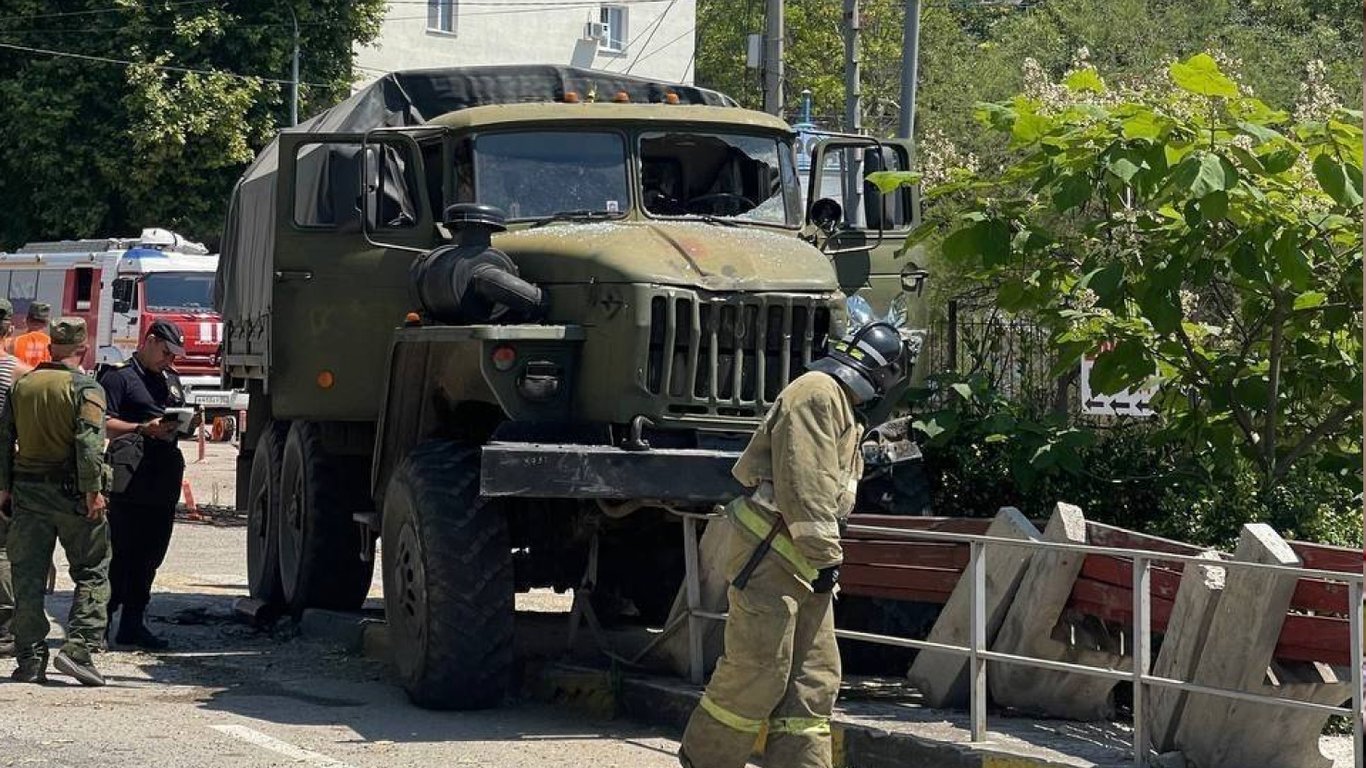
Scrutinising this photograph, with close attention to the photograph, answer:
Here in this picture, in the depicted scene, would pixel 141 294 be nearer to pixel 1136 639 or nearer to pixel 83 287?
pixel 83 287

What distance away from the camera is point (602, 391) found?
34.1 feet

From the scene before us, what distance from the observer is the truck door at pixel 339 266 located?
461 inches

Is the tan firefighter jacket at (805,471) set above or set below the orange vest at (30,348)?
below

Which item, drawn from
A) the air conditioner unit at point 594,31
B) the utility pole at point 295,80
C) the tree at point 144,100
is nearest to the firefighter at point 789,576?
the utility pole at point 295,80

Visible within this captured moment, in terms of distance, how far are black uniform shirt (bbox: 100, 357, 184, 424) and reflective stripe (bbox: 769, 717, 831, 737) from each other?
573 centimetres

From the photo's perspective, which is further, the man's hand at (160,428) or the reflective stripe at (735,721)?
the man's hand at (160,428)

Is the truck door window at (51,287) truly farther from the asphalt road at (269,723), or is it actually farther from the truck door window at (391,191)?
the truck door window at (391,191)

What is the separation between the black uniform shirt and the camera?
41.3 feet

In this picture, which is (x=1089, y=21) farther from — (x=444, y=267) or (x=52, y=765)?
(x=52, y=765)

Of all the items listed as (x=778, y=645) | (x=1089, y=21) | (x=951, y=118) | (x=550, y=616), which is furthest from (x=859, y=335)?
(x=1089, y=21)

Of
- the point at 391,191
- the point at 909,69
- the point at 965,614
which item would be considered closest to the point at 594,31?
the point at 909,69

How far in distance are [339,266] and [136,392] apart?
151 cm

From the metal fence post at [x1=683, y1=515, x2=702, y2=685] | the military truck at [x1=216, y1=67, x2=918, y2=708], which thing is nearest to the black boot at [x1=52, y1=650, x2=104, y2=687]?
the military truck at [x1=216, y1=67, x2=918, y2=708]

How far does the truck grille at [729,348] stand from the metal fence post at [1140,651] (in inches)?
114
